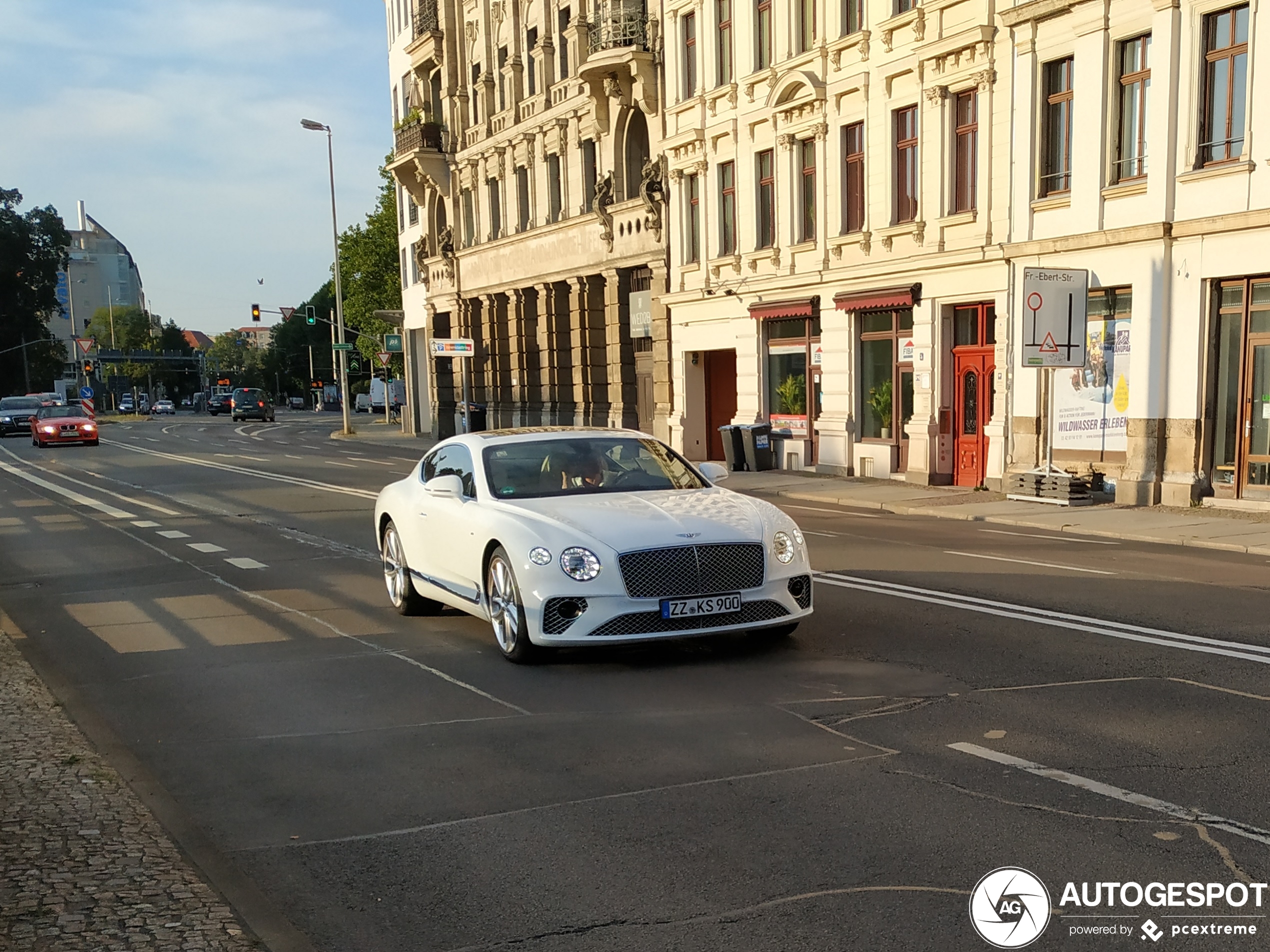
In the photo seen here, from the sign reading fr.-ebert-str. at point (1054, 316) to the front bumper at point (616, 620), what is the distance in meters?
12.5

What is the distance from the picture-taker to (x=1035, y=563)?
12.8 m

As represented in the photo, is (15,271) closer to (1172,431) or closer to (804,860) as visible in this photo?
(1172,431)

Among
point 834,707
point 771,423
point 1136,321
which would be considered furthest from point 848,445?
point 834,707

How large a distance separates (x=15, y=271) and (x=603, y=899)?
10322 centimetres

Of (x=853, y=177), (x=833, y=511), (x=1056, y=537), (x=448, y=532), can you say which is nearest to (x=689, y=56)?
(x=853, y=177)

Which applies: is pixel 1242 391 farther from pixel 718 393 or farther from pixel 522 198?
pixel 522 198

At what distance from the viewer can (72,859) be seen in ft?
15.2

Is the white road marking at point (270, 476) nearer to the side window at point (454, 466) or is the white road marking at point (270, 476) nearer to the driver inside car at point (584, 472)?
the side window at point (454, 466)

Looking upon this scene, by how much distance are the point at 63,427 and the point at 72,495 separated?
941 inches

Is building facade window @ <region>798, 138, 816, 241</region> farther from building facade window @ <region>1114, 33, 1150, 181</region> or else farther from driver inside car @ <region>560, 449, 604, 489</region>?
driver inside car @ <region>560, 449, 604, 489</region>

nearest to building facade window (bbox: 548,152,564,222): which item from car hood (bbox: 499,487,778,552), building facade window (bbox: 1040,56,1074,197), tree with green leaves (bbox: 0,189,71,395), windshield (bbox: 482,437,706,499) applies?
building facade window (bbox: 1040,56,1074,197)

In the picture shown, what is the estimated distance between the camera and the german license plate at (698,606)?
7793 millimetres

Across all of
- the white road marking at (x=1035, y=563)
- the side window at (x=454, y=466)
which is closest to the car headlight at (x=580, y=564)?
the side window at (x=454, y=466)

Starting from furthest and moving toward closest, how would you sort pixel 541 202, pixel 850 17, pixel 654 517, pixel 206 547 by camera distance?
pixel 541 202, pixel 850 17, pixel 206 547, pixel 654 517
